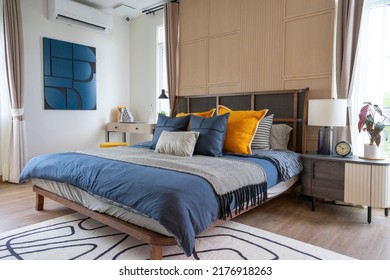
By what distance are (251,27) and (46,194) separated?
10.3ft

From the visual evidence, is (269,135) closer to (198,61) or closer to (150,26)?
(198,61)

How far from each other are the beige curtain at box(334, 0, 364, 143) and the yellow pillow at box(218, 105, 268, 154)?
88 centimetres

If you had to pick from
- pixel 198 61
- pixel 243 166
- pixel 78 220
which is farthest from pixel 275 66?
pixel 78 220

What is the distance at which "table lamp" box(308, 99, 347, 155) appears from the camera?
9.07 ft

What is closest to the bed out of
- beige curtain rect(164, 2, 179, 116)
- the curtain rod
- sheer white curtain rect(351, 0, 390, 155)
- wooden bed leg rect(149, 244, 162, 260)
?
wooden bed leg rect(149, 244, 162, 260)

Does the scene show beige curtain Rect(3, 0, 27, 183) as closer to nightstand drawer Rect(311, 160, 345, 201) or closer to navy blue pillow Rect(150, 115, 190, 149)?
navy blue pillow Rect(150, 115, 190, 149)

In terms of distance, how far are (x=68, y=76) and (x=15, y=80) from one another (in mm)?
823

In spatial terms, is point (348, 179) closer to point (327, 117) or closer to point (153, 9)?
point (327, 117)

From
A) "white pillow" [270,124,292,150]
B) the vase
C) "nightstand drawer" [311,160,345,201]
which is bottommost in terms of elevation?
"nightstand drawer" [311,160,345,201]

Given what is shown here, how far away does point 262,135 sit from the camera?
3.19 m

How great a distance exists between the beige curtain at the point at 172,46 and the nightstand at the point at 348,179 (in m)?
2.43

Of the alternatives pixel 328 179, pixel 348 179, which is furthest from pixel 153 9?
pixel 348 179

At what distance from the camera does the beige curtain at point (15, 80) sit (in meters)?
3.78

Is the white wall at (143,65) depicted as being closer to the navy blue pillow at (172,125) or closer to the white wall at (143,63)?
the white wall at (143,63)
